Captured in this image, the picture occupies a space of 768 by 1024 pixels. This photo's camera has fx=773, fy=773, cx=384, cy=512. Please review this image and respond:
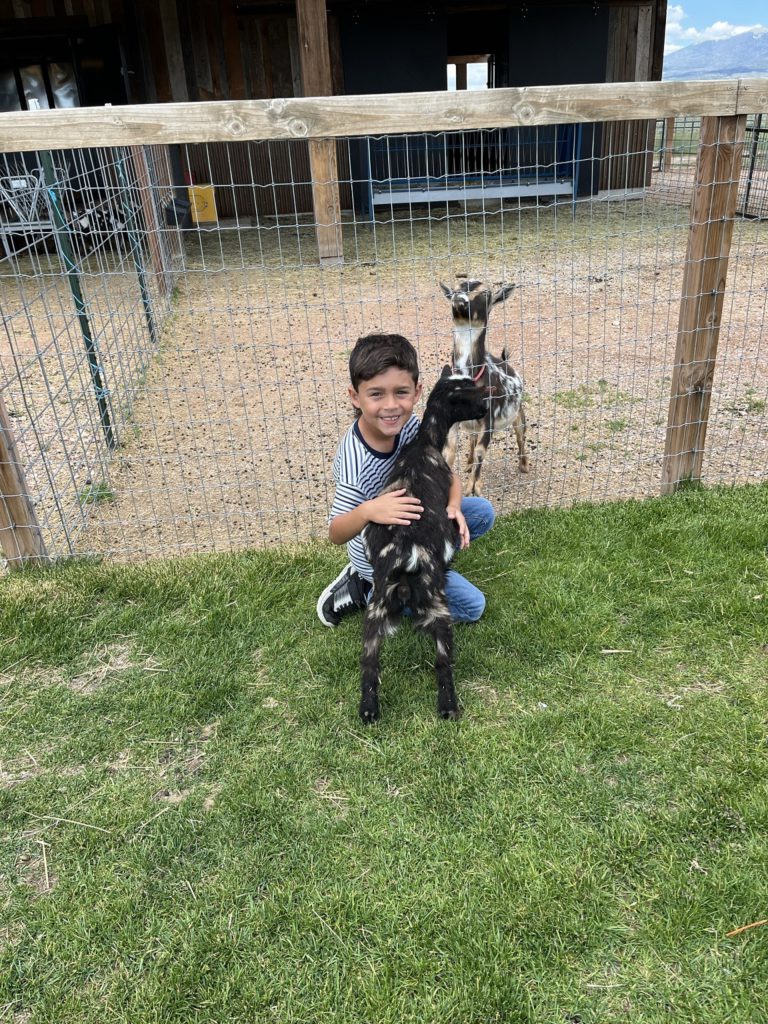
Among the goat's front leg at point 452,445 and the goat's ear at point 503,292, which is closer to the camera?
the goat's ear at point 503,292

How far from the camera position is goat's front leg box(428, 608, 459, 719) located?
2.82 metres

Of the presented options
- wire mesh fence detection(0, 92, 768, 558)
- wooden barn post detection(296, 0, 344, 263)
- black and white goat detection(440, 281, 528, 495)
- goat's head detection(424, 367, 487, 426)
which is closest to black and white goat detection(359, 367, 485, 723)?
goat's head detection(424, 367, 487, 426)

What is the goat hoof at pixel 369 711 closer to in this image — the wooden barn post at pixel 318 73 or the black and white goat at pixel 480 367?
the black and white goat at pixel 480 367

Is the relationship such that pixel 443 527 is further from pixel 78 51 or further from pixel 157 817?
pixel 78 51

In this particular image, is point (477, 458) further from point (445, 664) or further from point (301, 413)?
point (445, 664)

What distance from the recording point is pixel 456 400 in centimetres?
309

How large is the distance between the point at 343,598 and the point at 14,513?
5.74 ft

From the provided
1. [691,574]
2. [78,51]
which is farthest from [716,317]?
[78,51]

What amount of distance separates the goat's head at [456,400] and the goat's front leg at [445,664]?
800 mm

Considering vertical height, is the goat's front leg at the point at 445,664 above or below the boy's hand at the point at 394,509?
below

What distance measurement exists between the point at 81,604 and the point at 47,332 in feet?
17.9

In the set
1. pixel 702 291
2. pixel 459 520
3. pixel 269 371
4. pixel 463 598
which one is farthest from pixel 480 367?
pixel 269 371

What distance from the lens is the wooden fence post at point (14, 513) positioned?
3.71m

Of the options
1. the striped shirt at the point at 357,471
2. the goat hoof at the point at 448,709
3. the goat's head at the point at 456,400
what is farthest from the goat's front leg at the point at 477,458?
the goat hoof at the point at 448,709
